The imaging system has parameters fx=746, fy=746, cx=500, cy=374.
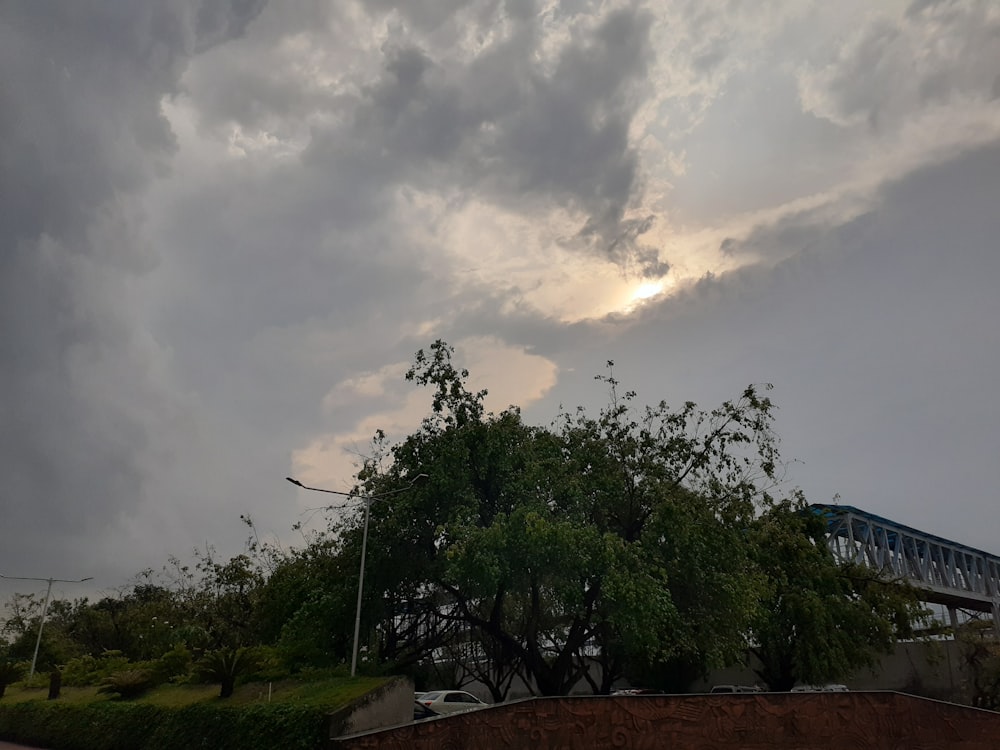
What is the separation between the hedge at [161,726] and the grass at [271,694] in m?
0.36

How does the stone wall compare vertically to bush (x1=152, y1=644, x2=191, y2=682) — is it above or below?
below

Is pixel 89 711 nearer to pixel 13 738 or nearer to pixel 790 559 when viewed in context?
pixel 13 738

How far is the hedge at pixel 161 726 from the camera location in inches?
669

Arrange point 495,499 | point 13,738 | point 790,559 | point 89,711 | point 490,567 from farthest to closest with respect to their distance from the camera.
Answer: point 790,559 → point 13,738 → point 495,499 → point 89,711 → point 490,567

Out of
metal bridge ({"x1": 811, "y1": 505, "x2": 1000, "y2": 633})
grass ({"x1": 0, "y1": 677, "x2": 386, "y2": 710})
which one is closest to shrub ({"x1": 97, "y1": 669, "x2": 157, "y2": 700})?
grass ({"x1": 0, "y1": 677, "x2": 386, "y2": 710})

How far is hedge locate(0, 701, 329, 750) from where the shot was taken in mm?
16984

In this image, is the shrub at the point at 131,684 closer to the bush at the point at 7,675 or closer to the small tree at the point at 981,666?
the bush at the point at 7,675

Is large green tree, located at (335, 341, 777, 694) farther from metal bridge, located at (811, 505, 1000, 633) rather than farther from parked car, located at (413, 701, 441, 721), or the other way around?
metal bridge, located at (811, 505, 1000, 633)

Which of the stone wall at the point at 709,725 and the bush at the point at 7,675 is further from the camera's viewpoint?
the bush at the point at 7,675

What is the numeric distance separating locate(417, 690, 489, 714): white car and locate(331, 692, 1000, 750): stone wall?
22.3 ft

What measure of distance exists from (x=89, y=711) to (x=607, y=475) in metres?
18.6

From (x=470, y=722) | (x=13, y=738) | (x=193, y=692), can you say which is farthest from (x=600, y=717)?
(x=13, y=738)

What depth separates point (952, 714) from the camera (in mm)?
21969

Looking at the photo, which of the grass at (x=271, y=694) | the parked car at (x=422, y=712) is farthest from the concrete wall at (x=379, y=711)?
the parked car at (x=422, y=712)
